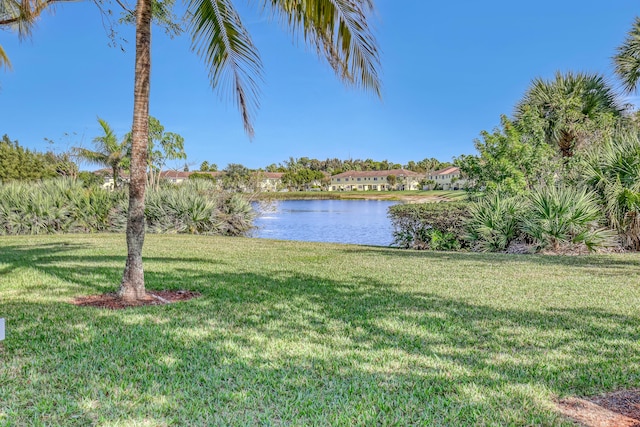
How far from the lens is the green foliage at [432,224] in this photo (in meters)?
12.3

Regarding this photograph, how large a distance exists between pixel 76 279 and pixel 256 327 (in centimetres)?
403

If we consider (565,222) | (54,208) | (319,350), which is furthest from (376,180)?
(319,350)

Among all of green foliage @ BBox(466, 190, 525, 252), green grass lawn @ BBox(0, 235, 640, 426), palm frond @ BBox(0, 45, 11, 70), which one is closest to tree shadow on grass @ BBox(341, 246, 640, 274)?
green grass lawn @ BBox(0, 235, 640, 426)

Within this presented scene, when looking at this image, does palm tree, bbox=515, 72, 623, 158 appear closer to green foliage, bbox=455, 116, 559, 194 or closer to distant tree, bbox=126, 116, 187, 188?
green foliage, bbox=455, 116, 559, 194

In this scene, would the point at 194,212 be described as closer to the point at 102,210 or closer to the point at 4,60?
the point at 102,210

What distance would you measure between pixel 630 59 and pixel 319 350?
1666cm

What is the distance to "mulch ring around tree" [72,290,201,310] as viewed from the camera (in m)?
5.36

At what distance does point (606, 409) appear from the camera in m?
2.81

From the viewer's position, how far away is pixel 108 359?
11.6 feet

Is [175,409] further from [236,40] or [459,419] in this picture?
[236,40]

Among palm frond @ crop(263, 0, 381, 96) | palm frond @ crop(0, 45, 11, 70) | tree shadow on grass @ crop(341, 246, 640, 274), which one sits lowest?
tree shadow on grass @ crop(341, 246, 640, 274)

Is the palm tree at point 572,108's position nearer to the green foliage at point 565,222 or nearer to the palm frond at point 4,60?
the green foliage at point 565,222

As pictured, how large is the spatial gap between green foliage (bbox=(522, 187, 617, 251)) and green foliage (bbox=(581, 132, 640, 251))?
1.54 ft

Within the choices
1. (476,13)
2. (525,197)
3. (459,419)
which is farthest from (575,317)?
(476,13)
